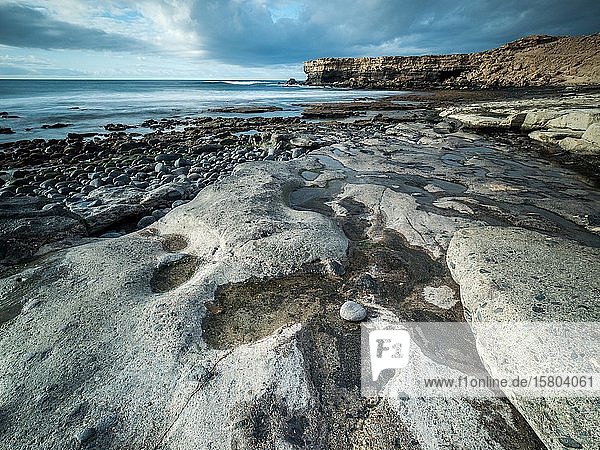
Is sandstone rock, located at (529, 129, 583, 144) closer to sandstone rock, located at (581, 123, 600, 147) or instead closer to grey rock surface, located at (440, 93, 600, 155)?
grey rock surface, located at (440, 93, 600, 155)

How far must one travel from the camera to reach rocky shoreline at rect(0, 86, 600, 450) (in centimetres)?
141

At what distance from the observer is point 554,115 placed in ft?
27.7

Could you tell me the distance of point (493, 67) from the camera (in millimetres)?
45625

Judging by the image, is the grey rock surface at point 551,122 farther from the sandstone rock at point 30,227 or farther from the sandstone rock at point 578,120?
the sandstone rock at point 30,227

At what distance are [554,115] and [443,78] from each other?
4784 cm

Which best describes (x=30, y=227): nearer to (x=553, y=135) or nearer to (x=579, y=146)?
(x=579, y=146)

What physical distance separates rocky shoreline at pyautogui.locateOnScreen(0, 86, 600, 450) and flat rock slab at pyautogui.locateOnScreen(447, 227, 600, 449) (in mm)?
11

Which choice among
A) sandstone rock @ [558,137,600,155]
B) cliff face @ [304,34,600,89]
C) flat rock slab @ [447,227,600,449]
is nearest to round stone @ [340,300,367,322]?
flat rock slab @ [447,227,600,449]

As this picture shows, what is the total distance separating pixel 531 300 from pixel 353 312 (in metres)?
0.99

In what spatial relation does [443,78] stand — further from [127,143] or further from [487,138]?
[127,143]

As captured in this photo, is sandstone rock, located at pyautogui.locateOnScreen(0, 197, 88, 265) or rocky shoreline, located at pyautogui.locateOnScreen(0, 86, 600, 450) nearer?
rocky shoreline, located at pyautogui.locateOnScreen(0, 86, 600, 450)

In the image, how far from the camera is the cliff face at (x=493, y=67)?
3900 centimetres

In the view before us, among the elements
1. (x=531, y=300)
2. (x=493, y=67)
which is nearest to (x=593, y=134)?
(x=531, y=300)

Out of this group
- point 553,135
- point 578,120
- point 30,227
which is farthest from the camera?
point 553,135
